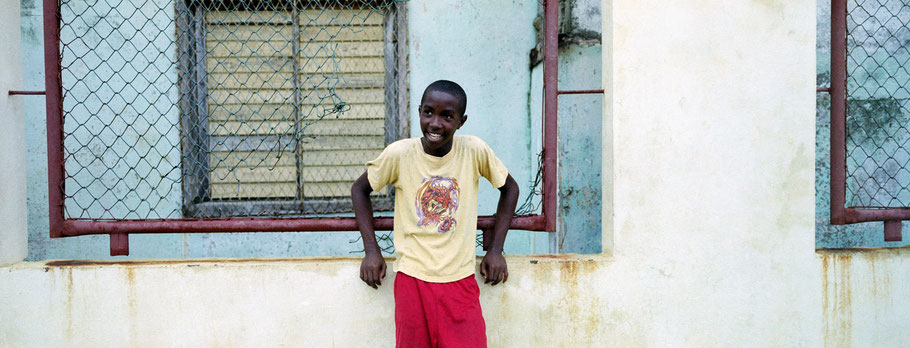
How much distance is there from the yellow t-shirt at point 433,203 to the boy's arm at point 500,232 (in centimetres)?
6

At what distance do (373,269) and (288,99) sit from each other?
6.44 ft

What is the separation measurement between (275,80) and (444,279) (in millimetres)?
2258

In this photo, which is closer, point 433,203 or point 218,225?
point 433,203

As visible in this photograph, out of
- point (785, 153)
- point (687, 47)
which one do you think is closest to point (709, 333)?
point (785, 153)

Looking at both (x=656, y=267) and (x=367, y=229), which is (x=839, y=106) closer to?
(x=656, y=267)

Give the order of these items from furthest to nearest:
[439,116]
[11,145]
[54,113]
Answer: [11,145] → [54,113] → [439,116]

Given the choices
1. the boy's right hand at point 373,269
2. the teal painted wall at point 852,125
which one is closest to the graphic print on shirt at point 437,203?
the boy's right hand at point 373,269

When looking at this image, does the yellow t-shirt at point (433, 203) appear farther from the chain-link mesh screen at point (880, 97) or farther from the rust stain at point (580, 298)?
the chain-link mesh screen at point (880, 97)

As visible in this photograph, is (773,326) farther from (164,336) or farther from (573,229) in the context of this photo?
(164,336)

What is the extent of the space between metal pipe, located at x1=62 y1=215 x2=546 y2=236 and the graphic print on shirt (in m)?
0.24

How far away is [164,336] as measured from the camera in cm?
209

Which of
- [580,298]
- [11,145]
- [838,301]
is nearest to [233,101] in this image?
[11,145]

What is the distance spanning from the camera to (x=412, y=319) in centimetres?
182

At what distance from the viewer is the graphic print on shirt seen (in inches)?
72.7
